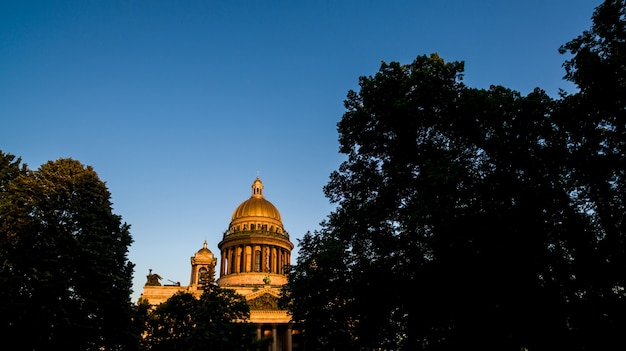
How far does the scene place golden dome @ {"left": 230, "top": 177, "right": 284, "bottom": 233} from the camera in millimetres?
74812

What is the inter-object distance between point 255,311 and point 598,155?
163ft

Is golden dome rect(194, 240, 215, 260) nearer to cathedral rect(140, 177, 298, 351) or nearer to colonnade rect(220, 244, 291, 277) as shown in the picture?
cathedral rect(140, 177, 298, 351)

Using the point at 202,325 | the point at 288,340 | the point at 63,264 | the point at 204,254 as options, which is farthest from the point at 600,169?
the point at 204,254

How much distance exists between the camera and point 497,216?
48.8 feet

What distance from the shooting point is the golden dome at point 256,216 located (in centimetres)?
7481

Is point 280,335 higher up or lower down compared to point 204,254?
lower down

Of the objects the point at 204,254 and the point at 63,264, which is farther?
the point at 204,254

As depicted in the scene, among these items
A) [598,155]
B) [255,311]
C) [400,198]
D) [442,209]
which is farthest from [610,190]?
[255,311]

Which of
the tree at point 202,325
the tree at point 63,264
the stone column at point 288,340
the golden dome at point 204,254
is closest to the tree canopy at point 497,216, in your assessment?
the tree at point 202,325

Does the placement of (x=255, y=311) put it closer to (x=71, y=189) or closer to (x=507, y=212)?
(x=71, y=189)

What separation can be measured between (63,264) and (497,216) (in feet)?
70.1

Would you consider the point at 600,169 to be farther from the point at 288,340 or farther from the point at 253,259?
the point at 253,259

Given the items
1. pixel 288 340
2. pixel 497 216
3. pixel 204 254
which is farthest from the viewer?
pixel 204 254

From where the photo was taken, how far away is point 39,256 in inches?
850
